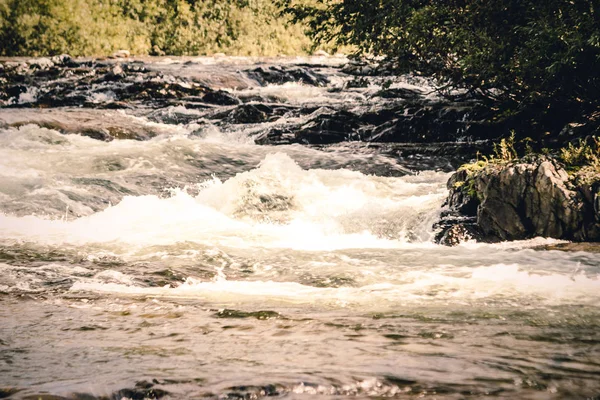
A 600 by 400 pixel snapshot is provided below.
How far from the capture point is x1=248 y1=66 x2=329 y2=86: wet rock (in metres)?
24.3

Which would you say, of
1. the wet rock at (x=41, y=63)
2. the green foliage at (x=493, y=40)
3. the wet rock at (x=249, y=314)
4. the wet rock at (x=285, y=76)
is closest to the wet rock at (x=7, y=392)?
the wet rock at (x=249, y=314)

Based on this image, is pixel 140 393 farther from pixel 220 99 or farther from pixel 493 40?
pixel 220 99

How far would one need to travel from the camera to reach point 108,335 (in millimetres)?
3789

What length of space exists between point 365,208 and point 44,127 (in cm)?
842

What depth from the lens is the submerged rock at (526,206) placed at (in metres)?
7.03

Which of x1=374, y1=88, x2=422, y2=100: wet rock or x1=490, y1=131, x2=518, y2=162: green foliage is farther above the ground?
x1=374, y1=88, x2=422, y2=100: wet rock

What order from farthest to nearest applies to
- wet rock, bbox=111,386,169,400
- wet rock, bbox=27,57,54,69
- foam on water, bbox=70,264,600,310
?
1. wet rock, bbox=27,57,54,69
2. foam on water, bbox=70,264,600,310
3. wet rock, bbox=111,386,169,400

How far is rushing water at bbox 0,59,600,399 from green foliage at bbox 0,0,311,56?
85.9 ft

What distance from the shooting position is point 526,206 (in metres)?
7.34

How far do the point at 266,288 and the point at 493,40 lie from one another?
6724 millimetres

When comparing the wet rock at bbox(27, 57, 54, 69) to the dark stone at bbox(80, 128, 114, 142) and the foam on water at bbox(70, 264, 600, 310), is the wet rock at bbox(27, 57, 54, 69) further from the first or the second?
the foam on water at bbox(70, 264, 600, 310)

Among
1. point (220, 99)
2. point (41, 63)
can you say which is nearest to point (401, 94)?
point (220, 99)

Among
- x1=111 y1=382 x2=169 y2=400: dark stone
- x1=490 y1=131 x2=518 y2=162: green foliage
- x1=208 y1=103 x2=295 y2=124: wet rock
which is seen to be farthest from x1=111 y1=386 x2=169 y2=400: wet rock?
x1=208 y1=103 x2=295 y2=124: wet rock

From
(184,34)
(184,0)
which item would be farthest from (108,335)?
(184,0)
